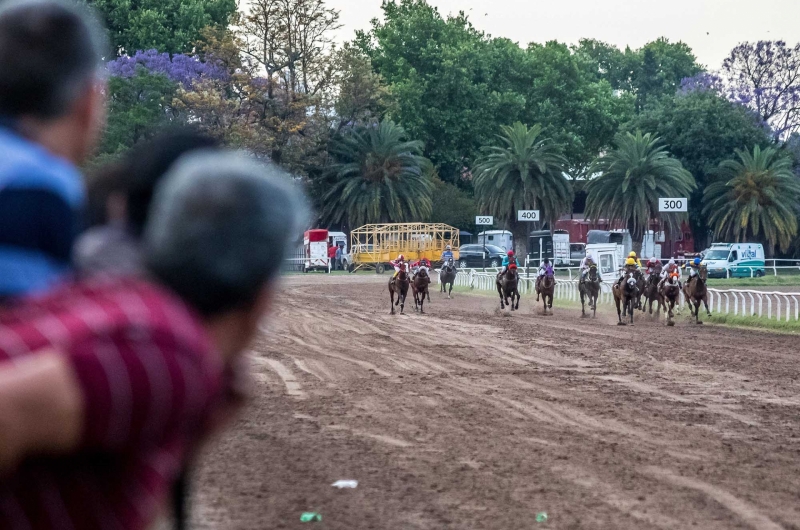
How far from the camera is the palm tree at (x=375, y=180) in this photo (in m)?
69.6

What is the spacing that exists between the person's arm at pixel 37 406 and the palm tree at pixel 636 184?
58.7m

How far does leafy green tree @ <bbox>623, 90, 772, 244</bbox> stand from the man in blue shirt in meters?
68.7

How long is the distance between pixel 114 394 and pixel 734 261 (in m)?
56.1

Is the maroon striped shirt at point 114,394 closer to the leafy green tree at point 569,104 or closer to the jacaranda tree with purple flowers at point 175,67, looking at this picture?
the jacaranda tree with purple flowers at point 175,67

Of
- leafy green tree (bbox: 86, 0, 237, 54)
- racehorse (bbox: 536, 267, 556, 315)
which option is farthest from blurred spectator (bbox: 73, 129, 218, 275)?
leafy green tree (bbox: 86, 0, 237, 54)

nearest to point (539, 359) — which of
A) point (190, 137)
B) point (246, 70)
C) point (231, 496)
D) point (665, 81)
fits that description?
point (231, 496)

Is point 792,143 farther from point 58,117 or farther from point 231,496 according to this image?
point 58,117

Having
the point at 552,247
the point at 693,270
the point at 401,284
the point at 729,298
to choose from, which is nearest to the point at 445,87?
the point at 552,247

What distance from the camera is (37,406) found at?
4.78 ft

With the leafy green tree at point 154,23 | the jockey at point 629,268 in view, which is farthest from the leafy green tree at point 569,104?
the jockey at point 629,268

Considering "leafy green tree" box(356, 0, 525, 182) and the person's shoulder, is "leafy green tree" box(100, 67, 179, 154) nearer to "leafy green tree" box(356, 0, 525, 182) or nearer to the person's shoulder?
"leafy green tree" box(356, 0, 525, 182)

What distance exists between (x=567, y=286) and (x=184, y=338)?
128 feet

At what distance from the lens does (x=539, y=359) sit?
18.3 meters

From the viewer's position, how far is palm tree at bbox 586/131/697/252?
59.8 metres
